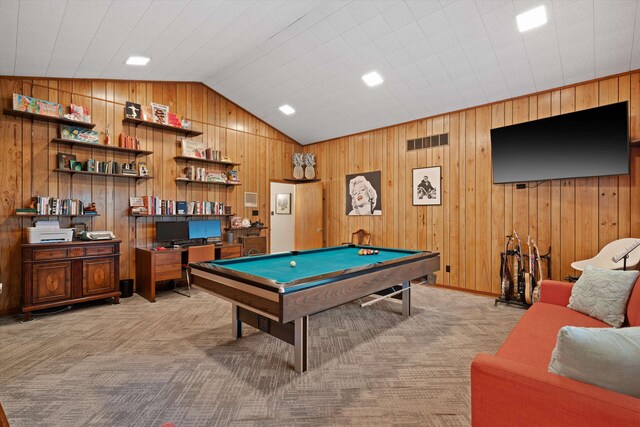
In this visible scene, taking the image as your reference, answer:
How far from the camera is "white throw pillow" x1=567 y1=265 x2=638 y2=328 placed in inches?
87.0

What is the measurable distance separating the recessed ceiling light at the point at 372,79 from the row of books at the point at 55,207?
14.0 feet

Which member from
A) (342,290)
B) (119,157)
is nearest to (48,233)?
(119,157)

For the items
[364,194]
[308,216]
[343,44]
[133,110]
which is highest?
[343,44]

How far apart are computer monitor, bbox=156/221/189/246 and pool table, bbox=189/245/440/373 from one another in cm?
243

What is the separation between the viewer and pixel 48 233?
3643mm

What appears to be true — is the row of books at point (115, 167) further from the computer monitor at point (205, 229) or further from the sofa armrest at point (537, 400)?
the sofa armrest at point (537, 400)

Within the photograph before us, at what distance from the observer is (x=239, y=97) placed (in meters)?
Result: 5.70

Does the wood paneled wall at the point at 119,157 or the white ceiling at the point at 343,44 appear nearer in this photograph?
the white ceiling at the point at 343,44

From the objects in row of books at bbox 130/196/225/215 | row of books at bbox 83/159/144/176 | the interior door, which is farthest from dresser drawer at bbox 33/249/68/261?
the interior door

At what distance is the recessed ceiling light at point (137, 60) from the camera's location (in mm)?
3889

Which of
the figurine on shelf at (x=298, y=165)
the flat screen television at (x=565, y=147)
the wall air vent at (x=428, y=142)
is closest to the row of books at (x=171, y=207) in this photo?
the figurine on shelf at (x=298, y=165)

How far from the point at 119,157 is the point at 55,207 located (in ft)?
3.58

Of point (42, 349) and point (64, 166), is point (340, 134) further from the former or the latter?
point (42, 349)

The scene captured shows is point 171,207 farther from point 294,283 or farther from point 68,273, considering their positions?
point 294,283
